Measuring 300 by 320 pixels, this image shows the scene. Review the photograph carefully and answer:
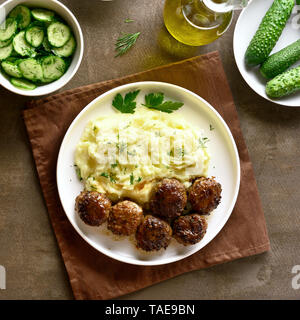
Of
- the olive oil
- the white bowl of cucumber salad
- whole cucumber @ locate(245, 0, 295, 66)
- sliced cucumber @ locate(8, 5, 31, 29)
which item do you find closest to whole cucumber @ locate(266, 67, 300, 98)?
whole cucumber @ locate(245, 0, 295, 66)

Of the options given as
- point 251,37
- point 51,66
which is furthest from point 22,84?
point 251,37

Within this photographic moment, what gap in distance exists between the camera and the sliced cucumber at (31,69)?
3.48 m

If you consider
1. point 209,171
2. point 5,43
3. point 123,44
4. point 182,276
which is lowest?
point 182,276

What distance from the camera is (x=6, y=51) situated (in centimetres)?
350

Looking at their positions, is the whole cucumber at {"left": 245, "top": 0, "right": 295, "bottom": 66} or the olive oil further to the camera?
the whole cucumber at {"left": 245, "top": 0, "right": 295, "bottom": 66}

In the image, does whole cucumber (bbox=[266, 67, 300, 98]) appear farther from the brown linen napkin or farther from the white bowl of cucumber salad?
the white bowl of cucumber salad

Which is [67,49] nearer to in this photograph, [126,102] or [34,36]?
[34,36]

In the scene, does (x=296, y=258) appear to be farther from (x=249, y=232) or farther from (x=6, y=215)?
(x=6, y=215)

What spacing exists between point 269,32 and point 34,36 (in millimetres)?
2401

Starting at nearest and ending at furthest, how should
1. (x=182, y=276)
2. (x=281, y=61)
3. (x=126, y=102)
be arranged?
(x=126, y=102)
(x=281, y=61)
(x=182, y=276)

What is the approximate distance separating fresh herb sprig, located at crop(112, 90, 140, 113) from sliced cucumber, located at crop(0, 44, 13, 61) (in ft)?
3.63

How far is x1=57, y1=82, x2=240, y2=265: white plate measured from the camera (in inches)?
144

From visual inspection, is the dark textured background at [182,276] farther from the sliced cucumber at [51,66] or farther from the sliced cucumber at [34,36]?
the sliced cucumber at [34,36]

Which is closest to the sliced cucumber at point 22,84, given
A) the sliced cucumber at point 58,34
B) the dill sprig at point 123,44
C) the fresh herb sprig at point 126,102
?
the sliced cucumber at point 58,34
